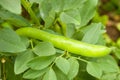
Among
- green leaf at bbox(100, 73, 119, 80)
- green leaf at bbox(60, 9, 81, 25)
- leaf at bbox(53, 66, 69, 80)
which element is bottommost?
green leaf at bbox(100, 73, 119, 80)

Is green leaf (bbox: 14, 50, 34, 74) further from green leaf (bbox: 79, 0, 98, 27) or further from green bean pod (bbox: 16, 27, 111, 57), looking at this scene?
green leaf (bbox: 79, 0, 98, 27)

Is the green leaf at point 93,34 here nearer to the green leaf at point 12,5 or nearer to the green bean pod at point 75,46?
the green bean pod at point 75,46

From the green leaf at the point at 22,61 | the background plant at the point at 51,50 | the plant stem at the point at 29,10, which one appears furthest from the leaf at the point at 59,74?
the plant stem at the point at 29,10

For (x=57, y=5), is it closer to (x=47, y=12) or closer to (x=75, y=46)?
(x=47, y=12)

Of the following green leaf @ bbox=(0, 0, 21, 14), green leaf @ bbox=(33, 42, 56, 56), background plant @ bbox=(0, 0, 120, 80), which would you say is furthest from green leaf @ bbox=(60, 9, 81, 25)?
green leaf @ bbox=(0, 0, 21, 14)

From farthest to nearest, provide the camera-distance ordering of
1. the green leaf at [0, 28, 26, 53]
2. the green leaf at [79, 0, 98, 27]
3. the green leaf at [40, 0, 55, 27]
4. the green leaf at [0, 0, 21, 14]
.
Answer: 1. the green leaf at [79, 0, 98, 27]
2. the green leaf at [40, 0, 55, 27]
3. the green leaf at [0, 28, 26, 53]
4. the green leaf at [0, 0, 21, 14]

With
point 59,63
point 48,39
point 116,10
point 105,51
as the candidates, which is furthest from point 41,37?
point 116,10

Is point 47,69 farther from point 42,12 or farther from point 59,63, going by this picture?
point 42,12
